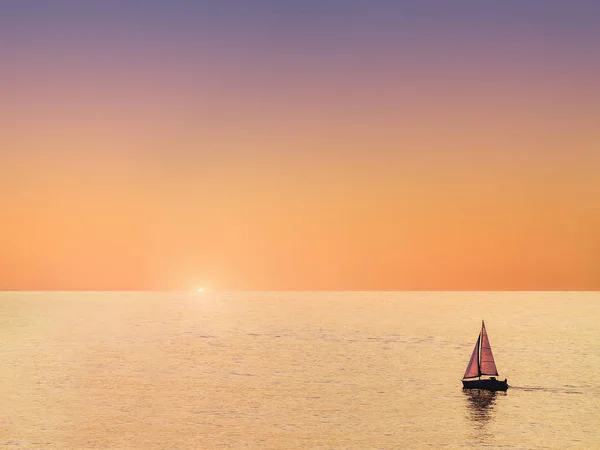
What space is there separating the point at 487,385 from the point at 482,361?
6581 millimetres

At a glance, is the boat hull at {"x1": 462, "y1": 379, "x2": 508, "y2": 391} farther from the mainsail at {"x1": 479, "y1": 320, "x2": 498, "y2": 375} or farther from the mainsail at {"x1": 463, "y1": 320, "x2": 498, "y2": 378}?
the mainsail at {"x1": 479, "y1": 320, "x2": 498, "y2": 375}

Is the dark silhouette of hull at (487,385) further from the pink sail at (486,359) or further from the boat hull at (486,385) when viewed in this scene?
the pink sail at (486,359)

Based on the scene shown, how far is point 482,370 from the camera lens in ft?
395

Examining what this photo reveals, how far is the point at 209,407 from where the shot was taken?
101 m

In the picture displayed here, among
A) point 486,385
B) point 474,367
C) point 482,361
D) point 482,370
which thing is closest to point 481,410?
point 486,385

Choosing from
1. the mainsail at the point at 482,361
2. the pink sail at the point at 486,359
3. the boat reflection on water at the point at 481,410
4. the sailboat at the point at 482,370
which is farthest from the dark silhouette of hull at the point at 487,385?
the pink sail at the point at 486,359

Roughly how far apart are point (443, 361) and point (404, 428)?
73.1 meters

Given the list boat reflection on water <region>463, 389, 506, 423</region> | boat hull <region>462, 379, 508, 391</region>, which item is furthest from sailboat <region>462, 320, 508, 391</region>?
boat reflection on water <region>463, 389, 506, 423</region>

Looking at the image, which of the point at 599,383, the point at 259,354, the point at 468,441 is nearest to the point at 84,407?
the point at 468,441

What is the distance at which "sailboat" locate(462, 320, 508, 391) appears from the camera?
115 m

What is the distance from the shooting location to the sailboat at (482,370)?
11538 centimetres

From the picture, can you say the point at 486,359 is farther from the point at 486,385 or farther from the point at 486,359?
the point at 486,385

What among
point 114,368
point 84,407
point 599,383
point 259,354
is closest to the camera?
point 84,407

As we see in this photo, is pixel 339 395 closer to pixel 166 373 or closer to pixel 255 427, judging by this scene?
pixel 255 427
